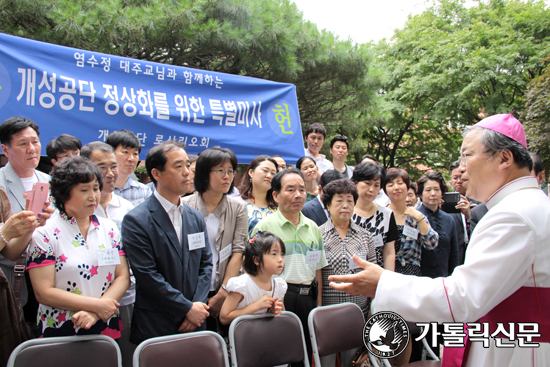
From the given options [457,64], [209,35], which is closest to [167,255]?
[209,35]

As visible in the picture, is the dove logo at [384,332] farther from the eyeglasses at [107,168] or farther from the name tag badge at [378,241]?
the eyeglasses at [107,168]

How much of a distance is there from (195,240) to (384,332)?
1280 mm

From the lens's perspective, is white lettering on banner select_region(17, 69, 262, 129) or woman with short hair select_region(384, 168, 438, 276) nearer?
white lettering on banner select_region(17, 69, 262, 129)

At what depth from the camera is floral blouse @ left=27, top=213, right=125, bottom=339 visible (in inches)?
78.2

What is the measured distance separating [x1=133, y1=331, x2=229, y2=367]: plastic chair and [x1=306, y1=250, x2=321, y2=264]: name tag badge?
947 mm

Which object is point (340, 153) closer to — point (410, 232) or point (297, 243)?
point (410, 232)

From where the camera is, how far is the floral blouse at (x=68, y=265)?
1986mm

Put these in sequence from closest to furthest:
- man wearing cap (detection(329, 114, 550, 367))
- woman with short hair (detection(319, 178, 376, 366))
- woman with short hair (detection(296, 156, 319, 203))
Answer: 1. man wearing cap (detection(329, 114, 550, 367))
2. woman with short hair (detection(319, 178, 376, 366))
3. woman with short hair (detection(296, 156, 319, 203))

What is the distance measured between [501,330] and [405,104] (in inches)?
482

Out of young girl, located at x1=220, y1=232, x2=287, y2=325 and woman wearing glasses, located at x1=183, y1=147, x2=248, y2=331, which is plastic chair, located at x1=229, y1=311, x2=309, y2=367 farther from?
woman wearing glasses, located at x1=183, y1=147, x2=248, y2=331

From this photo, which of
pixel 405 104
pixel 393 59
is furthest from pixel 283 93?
pixel 393 59

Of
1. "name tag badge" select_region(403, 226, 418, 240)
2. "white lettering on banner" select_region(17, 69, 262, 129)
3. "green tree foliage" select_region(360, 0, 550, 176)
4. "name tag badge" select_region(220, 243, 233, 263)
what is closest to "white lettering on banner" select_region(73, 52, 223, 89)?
"white lettering on banner" select_region(17, 69, 262, 129)

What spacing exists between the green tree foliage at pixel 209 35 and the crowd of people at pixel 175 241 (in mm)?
2360

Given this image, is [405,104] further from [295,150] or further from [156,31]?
[156,31]
